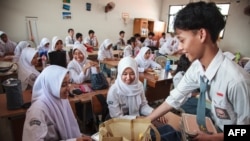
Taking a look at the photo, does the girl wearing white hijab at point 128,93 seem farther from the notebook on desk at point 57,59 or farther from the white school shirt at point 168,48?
the white school shirt at point 168,48

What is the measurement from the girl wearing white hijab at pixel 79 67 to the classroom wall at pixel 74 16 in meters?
4.63

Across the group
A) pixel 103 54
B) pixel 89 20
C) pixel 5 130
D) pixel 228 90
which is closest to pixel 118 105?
pixel 228 90

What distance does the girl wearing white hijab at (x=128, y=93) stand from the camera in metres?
2.12

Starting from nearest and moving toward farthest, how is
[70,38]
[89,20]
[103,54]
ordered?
[103,54]
[70,38]
[89,20]

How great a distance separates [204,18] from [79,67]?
2777mm

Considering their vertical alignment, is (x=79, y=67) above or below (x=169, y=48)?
below

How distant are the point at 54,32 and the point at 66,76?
6924 millimetres

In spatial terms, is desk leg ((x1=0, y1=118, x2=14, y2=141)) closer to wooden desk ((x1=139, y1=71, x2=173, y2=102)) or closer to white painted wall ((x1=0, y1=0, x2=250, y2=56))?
wooden desk ((x1=139, y1=71, x2=173, y2=102))

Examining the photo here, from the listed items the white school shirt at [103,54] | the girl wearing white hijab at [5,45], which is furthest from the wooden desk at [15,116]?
the girl wearing white hijab at [5,45]

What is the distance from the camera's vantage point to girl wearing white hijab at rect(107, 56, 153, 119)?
212 cm

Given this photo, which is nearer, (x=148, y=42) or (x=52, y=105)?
(x=52, y=105)

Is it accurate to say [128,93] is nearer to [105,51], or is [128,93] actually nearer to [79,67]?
[79,67]

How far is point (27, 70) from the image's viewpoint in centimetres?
309

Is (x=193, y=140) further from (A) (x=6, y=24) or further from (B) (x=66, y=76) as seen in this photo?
(A) (x=6, y=24)
